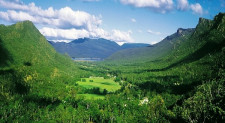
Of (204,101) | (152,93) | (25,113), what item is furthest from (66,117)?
(152,93)

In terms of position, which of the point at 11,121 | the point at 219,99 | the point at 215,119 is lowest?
the point at 11,121

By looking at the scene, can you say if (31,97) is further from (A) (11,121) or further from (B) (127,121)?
(B) (127,121)

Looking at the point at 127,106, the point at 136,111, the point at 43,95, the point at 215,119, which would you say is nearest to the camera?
the point at 215,119

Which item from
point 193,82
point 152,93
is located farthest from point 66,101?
point 193,82

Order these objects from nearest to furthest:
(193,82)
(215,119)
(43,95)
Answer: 1. (215,119)
2. (43,95)
3. (193,82)

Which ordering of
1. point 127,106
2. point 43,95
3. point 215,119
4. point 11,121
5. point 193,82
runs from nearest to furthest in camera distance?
1. point 215,119
2. point 11,121
3. point 127,106
4. point 43,95
5. point 193,82

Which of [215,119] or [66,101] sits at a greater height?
[215,119]

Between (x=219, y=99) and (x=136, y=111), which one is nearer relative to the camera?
(x=219, y=99)

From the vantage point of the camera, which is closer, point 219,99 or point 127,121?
point 219,99

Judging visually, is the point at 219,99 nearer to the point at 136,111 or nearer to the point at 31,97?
the point at 136,111
